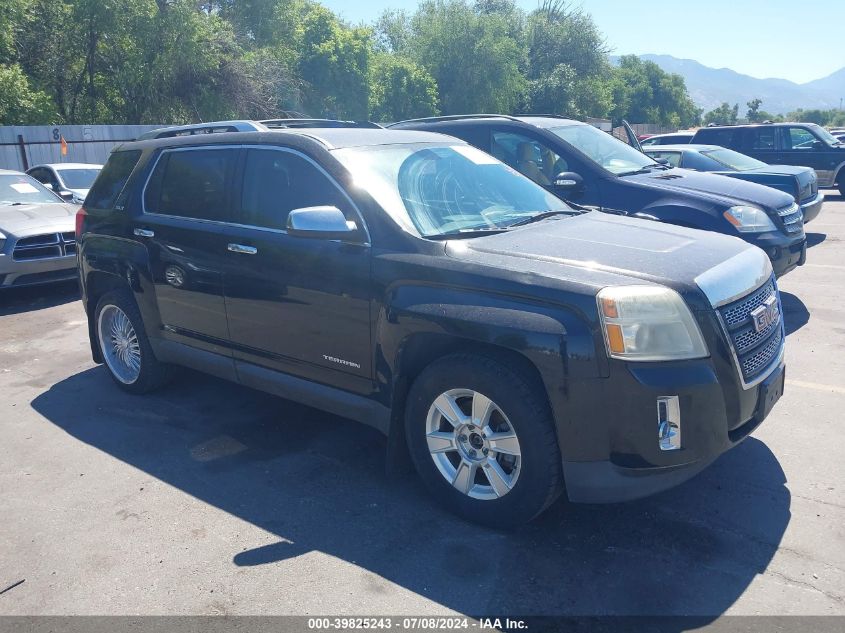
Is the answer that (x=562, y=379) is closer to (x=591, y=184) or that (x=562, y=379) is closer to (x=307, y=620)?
(x=307, y=620)

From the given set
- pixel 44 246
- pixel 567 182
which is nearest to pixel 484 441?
pixel 567 182

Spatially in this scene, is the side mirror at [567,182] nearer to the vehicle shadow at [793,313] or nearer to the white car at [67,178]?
the vehicle shadow at [793,313]

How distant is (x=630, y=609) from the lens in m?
3.04

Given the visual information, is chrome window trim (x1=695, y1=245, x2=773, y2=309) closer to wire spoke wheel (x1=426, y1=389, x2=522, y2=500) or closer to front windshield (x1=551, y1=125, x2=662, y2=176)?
wire spoke wheel (x1=426, y1=389, x2=522, y2=500)

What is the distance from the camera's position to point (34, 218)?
374 inches

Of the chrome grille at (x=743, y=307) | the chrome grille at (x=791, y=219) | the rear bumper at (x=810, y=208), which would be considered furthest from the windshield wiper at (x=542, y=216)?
the rear bumper at (x=810, y=208)

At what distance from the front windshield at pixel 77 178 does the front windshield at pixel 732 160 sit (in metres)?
10.4

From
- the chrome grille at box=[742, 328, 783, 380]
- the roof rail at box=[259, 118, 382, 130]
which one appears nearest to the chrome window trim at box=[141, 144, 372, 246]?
the roof rail at box=[259, 118, 382, 130]

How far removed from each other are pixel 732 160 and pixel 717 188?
4.76 m

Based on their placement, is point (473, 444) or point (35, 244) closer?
point (473, 444)

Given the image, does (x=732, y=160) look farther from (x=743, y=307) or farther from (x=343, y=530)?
(x=343, y=530)

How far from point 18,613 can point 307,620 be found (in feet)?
4.08

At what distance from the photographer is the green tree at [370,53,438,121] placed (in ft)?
149

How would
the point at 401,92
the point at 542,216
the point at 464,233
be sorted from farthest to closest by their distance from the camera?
the point at 401,92, the point at 542,216, the point at 464,233
